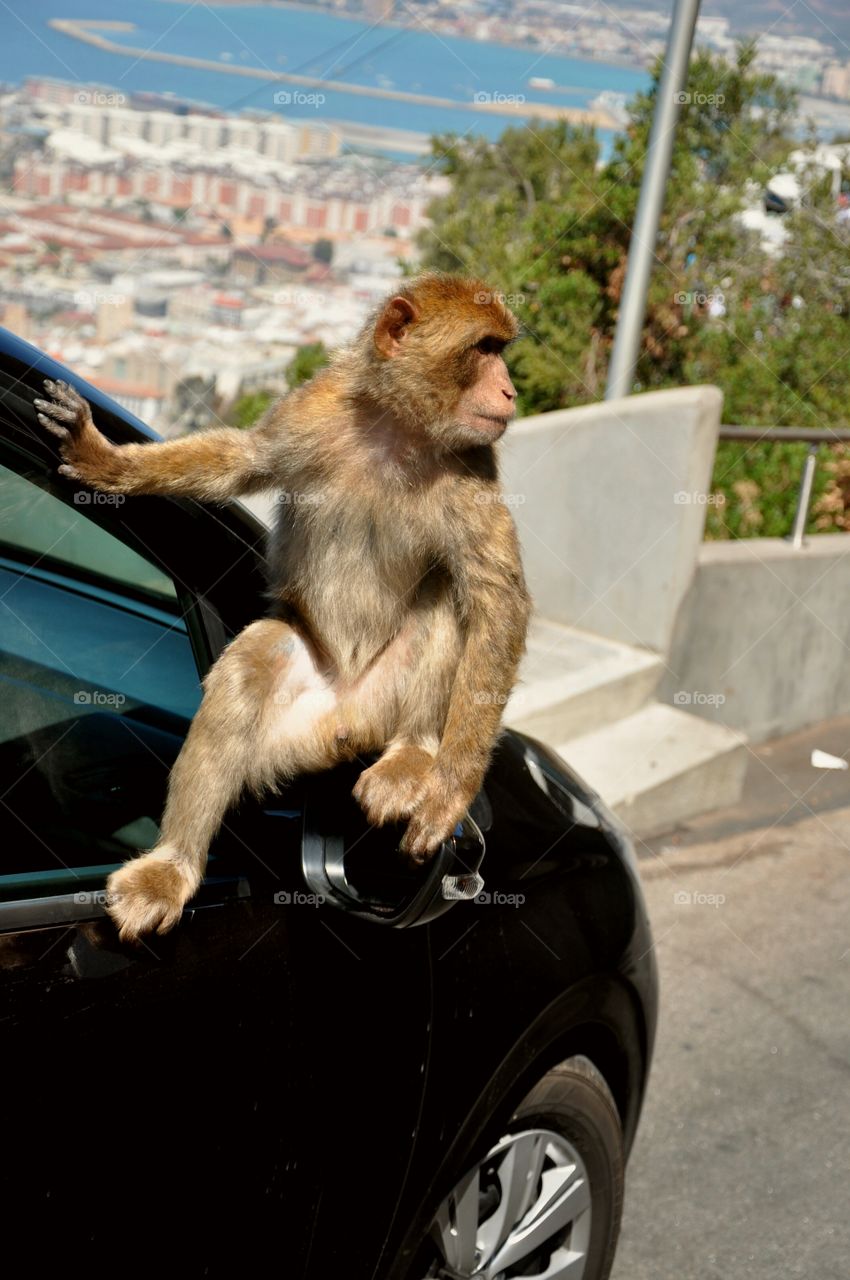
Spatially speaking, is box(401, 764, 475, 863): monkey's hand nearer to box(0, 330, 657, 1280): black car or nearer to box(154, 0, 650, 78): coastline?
box(0, 330, 657, 1280): black car

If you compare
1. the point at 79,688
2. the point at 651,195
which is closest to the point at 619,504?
the point at 651,195

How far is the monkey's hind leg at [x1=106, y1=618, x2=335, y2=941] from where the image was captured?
5.97ft

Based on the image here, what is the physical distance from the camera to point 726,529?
779 cm

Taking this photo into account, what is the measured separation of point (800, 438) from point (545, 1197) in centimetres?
518

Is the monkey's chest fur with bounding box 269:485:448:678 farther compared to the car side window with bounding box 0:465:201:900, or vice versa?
the monkey's chest fur with bounding box 269:485:448:678

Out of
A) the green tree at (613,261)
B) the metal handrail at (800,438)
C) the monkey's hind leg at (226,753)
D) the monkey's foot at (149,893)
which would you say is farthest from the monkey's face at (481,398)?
the green tree at (613,261)

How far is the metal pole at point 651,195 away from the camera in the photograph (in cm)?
665

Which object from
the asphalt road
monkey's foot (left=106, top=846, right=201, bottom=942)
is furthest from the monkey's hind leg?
the asphalt road

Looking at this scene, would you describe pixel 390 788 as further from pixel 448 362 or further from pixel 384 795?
pixel 448 362

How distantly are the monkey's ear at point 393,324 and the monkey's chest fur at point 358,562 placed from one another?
1.04ft

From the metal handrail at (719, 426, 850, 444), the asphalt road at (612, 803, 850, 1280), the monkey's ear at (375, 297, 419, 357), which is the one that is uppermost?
the monkey's ear at (375, 297, 419, 357)

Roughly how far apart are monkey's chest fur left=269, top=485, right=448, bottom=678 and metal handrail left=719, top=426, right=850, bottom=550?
13.5ft

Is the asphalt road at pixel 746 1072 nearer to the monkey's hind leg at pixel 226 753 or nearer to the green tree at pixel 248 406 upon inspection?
the monkey's hind leg at pixel 226 753

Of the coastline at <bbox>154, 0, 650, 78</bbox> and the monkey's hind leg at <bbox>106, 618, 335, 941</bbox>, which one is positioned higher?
the coastline at <bbox>154, 0, 650, 78</bbox>
